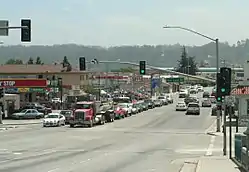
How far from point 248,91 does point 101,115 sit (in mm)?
15660

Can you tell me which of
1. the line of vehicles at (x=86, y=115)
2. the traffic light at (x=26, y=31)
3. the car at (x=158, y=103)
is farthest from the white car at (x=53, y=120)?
the car at (x=158, y=103)

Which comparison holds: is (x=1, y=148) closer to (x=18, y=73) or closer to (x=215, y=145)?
(x=215, y=145)

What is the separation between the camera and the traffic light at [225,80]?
93.0 ft

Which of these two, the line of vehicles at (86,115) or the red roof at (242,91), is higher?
the red roof at (242,91)

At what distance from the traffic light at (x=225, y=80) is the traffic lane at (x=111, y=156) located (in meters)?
3.67

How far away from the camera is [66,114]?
210ft

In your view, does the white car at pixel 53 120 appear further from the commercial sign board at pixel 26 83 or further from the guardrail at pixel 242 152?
the guardrail at pixel 242 152

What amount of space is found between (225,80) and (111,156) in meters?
6.89

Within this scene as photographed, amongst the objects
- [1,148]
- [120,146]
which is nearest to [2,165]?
[1,148]

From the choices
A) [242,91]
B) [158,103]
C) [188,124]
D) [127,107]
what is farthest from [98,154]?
[158,103]

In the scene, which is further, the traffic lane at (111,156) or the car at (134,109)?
the car at (134,109)

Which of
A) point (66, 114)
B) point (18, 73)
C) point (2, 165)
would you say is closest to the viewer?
point (2, 165)

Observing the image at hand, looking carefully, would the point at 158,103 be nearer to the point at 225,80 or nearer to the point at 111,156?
the point at 225,80

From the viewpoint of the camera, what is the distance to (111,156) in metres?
28.3
